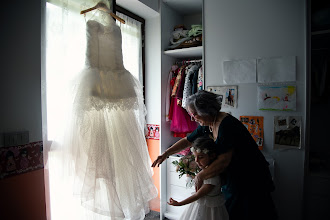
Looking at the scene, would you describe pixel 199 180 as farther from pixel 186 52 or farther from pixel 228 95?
pixel 186 52

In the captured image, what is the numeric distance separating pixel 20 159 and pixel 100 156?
19.9 inches

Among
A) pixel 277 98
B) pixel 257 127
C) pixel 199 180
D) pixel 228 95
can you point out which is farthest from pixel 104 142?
pixel 277 98

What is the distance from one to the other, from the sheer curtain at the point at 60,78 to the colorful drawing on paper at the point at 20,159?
3.0 inches

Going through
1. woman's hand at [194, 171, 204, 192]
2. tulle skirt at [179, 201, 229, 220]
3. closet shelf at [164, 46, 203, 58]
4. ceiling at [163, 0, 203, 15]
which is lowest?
tulle skirt at [179, 201, 229, 220]

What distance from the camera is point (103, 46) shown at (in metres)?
1.63

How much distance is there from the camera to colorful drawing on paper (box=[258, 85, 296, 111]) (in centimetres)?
186

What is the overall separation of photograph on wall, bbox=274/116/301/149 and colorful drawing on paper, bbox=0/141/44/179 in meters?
1.86

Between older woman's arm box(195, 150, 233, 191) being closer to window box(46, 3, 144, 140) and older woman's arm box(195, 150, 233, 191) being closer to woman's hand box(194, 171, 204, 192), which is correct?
woman's hand box(194, 171, 204, 192)

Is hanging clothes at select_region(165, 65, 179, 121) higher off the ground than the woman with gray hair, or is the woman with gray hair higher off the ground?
hanging clothes at select_region(165, 65, 179, 121)

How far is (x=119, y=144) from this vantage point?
160 cm

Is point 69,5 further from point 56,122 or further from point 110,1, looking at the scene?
point 56,122

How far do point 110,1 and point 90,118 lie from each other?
1.20 metres

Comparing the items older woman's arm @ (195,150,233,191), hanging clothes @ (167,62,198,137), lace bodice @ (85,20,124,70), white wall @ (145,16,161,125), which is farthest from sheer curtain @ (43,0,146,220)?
hanging clothes @ (167,62,198,137)

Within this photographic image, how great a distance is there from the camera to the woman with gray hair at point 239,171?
1.43 meters
